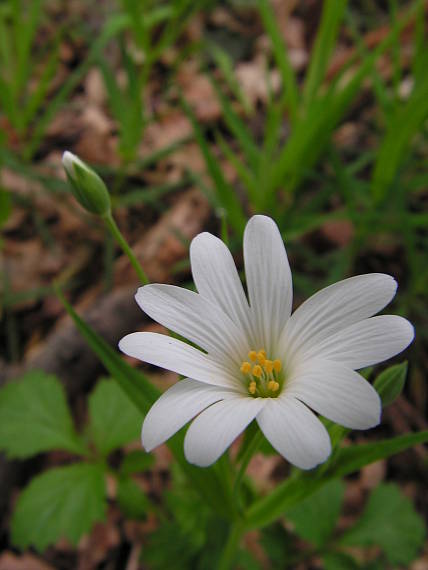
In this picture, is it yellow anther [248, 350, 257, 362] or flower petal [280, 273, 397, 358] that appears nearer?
flower petal [280, 273, 397, 358]

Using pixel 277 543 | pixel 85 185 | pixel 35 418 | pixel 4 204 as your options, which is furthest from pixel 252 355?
pixel 4 204

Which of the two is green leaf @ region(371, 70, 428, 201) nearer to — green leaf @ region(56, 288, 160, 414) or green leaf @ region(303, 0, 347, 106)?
green leaf @ region(303, 0, 347, 106)

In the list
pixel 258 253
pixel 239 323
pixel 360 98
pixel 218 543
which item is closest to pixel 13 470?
pixel 218 543

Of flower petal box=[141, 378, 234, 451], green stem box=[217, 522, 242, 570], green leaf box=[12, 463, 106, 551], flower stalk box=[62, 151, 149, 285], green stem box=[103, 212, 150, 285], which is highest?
flower stalk box=[62, 151, 149, 285]

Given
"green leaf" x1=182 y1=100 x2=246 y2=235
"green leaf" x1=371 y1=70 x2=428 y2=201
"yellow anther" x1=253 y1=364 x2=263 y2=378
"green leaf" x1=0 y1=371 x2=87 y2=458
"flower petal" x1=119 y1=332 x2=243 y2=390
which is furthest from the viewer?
"green leaf" x1=182 y1=100 x2=246 y2=235

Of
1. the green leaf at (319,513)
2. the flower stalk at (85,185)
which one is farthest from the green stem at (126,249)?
the green leaf at (319,513)

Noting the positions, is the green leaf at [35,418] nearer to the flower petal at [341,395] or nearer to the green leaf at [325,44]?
the flower petal at [341,395]

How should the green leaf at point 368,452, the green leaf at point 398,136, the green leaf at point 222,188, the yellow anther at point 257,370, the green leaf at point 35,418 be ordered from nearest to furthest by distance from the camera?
1. the green leaf at point 368,452
2. the yellow anther at point 257,370
3. the green leaf at point 35,418
4. the green leaf at point 398,136
5. the green leaf at point 222,188

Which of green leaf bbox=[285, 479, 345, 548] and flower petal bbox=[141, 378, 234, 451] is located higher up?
flower petal bbox=[141, 378, 234, 451]

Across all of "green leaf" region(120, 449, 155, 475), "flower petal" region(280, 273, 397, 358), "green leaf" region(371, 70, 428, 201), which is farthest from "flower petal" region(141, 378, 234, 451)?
"green leaf" region(371, 70, 428, 201)
